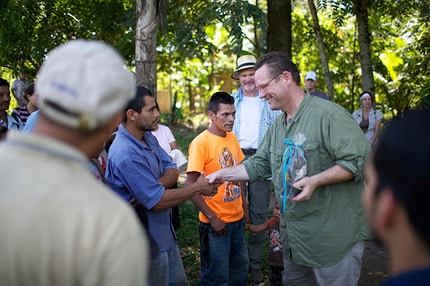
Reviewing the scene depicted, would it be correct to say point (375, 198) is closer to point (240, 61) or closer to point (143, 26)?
point (143, 26)

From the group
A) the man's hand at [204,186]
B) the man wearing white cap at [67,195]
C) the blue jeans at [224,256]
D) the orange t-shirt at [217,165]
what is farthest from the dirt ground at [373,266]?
the man wearing white cap at [67,195]

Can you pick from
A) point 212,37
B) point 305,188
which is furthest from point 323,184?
point 212,37

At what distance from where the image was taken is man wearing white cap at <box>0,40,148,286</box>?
1.48 metres

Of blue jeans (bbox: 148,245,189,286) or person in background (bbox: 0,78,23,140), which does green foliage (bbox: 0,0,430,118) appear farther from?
blue jeans (bbox: 148,245,189,286)

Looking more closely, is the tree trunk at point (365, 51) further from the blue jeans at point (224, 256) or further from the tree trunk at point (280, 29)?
the blue jeans at point (224, 256)

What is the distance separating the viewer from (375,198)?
1511 mm

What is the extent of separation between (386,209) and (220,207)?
3.39 meters

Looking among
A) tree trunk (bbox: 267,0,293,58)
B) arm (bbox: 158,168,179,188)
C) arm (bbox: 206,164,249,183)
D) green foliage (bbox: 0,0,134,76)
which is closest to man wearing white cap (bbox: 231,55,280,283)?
arm (bbox: 206,164,249,183)

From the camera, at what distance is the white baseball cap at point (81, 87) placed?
153 cm

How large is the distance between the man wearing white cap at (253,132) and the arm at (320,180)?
89.8 inches

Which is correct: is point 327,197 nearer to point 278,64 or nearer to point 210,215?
point 278,64

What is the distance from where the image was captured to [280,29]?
33.0ft

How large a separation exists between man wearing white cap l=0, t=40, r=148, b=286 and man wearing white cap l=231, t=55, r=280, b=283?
4234 mm

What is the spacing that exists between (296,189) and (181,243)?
3579mm
